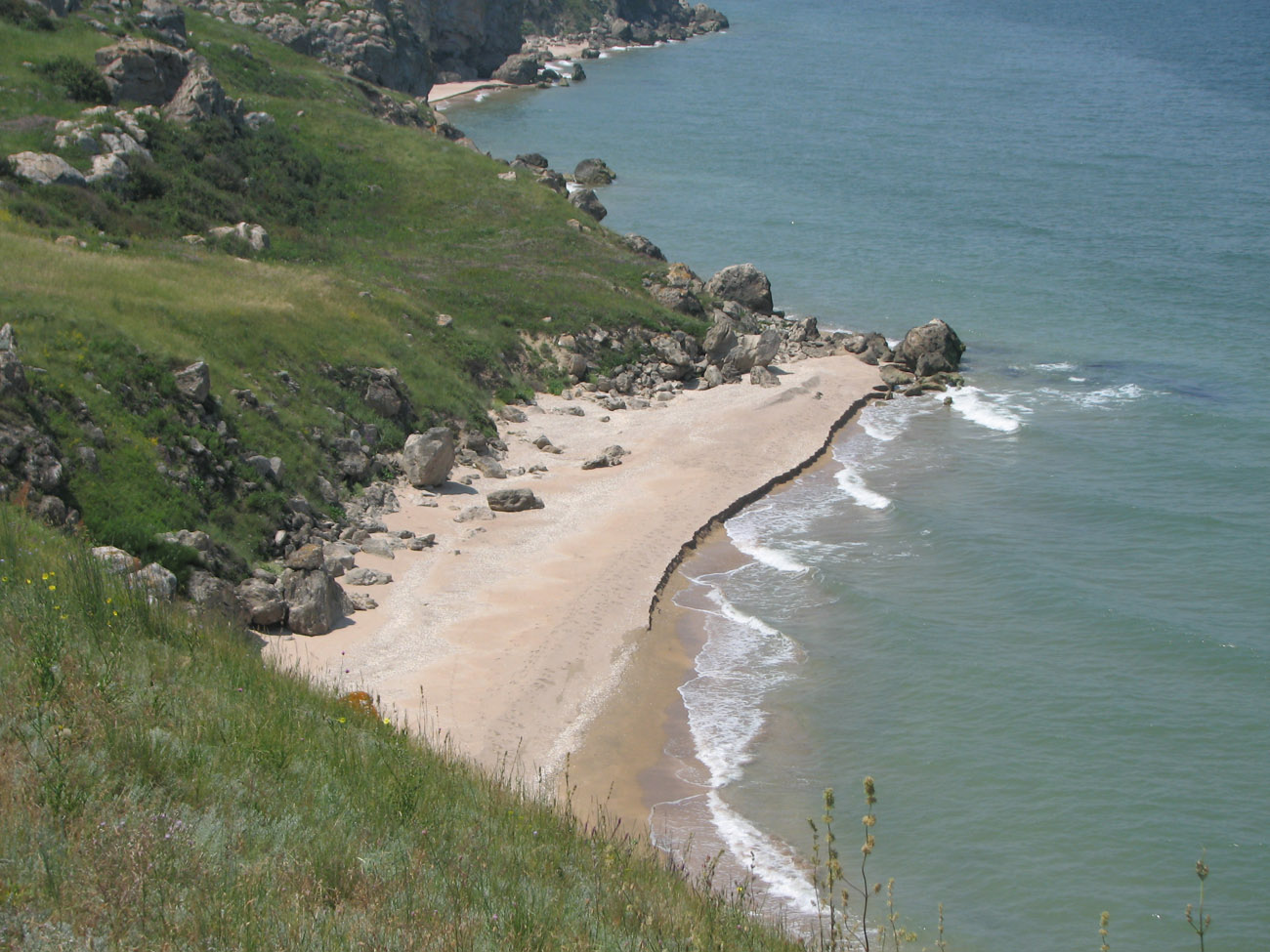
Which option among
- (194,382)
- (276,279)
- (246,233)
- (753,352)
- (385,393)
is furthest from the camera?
(753,352)

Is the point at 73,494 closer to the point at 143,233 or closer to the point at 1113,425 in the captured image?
the point at 143,233

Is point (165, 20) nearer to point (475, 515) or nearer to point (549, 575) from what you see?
point (475, 515)

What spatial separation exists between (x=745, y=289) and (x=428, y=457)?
93.6ft

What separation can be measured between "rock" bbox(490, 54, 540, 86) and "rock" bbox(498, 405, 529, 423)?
367 feet

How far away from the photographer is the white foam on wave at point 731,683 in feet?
71.5

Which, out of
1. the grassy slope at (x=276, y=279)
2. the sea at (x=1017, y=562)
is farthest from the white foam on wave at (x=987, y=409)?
the grassy slope at (x=276, y=279)

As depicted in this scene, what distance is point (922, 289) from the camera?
205ft

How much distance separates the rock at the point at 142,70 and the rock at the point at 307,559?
31.7 meters

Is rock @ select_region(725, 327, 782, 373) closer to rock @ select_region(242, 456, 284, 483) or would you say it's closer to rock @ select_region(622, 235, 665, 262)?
rock @ select_region(622, 235, 665, 262)

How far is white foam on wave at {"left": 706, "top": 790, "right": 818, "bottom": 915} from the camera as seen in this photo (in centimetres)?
1755

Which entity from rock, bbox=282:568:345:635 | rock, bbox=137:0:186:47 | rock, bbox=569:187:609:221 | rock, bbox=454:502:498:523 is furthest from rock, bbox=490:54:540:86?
rock, bbox=282:568:345:635

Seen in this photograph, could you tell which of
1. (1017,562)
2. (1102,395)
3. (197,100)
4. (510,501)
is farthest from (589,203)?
(1017,562)

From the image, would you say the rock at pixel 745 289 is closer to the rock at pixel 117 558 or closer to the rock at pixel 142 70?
the rock at pixel 142 70

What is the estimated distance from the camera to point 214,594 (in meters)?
21.5
